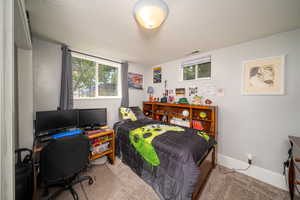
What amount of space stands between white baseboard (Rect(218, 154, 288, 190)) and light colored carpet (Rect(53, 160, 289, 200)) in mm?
87

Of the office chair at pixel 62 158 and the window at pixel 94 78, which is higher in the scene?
the window at pixel 94 78

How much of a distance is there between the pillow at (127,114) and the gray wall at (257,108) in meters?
1.98

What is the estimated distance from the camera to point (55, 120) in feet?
5.68

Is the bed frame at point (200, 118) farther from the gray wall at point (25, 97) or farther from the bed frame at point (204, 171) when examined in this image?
the gray wall at point (25, 97)

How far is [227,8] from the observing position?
1207 mm

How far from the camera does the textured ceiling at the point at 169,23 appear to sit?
46.4 inches

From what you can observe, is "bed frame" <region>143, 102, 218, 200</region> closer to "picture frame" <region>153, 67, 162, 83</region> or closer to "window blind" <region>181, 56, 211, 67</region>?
"picture frame" <region>153, 67, 162, 83</region>

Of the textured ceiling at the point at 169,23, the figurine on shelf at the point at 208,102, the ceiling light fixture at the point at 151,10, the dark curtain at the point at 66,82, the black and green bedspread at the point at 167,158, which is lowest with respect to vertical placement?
the black and green bedspread at the point at 167,158

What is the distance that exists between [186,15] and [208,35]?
0.68 m

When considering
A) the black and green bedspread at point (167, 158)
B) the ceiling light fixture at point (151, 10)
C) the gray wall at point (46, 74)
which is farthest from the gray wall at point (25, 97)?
the ceiling light fixture at point (151, 10)

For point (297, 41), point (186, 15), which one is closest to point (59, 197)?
point (186, 15)

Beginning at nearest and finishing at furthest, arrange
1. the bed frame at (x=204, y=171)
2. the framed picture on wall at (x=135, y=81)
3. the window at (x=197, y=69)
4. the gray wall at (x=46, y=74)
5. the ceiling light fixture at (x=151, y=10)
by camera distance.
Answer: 1. the ceiling light fixture at (x=151, y=10)
2. the bed frame at (x=204, y=171)
3. the gray wall at (x=46, y=74)
4. the window at (x=197, y=69)
5. the framed picture on wall at (x=135, y=81)

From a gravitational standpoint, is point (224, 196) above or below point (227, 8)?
below

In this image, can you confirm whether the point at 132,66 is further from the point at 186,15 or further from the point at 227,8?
the point at 227,8
